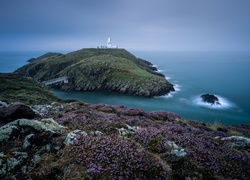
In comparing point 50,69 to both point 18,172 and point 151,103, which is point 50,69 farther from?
point 18,172

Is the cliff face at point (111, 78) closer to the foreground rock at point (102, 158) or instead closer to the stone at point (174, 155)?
the foreground rock at point (102, 158)

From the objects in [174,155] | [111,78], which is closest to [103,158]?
[174,155]

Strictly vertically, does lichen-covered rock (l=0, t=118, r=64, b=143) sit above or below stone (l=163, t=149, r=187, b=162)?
above

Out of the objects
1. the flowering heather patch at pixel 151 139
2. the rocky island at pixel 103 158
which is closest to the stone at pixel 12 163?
the rocky island at pixel 103 158

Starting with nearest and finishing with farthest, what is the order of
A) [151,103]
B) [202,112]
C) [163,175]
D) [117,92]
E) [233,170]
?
1. [163,175]
2. [233,170]
3. [202,112]
4. [151,103]
5. [117,92]

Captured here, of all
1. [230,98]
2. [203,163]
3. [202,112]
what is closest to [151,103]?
[202,112]

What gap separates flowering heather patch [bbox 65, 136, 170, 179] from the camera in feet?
19.3

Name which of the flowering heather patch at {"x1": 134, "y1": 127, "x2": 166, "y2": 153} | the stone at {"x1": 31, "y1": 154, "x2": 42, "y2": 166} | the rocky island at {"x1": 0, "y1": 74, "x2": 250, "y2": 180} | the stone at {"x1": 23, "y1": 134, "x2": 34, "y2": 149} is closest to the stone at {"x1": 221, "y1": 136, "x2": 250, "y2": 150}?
the rocky island at {"x1": 0, "y1": 74, "x2": 250, "y2": 180}

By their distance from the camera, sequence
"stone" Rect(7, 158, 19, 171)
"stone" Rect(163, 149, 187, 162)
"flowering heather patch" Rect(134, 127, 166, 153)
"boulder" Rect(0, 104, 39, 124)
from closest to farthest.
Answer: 1. "stone" Rect(7, 158, 19, 171)
2. "stone" Rect(163, 149, 187, 162)
3. "flowering heather patch" Rect(134, 127, 166, 153)
4. "boulder" Rect(0, 104, 39, 124)

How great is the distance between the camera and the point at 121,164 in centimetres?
622

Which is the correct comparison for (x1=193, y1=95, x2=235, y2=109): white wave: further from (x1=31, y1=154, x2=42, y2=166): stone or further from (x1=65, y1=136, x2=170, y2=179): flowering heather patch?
(x1=31, y1=154, x2=42, y2=166): stone

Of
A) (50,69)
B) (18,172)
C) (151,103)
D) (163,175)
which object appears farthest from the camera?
(50,69)

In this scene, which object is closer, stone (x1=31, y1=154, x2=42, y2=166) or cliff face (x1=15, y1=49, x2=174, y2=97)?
stone (x1=31, y1=154, x2=42, y2=166)

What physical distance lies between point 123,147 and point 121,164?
93 cm
